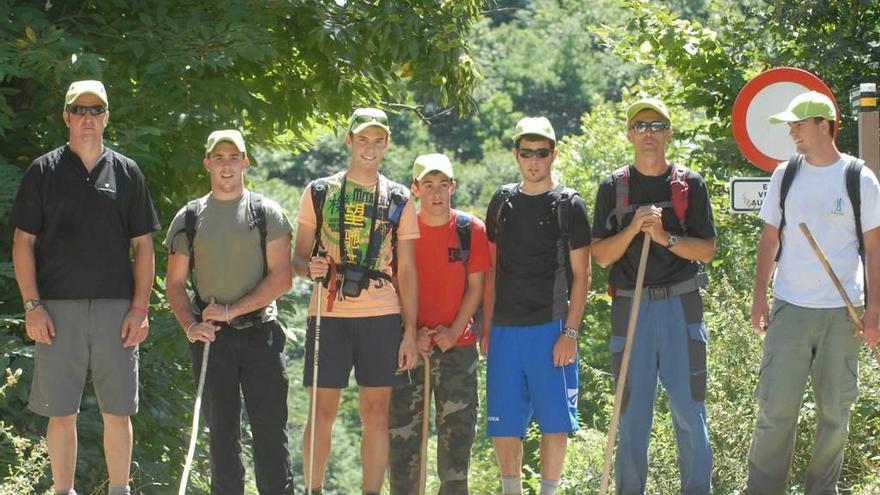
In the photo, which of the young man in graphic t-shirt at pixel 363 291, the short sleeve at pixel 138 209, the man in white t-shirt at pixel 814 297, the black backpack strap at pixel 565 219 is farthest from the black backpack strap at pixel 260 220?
the man in white t-shirt at pixel 814 297

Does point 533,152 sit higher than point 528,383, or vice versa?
point 533,152

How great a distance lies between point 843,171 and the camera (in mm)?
6965

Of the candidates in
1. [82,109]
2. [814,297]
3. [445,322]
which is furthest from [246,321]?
[814,297]

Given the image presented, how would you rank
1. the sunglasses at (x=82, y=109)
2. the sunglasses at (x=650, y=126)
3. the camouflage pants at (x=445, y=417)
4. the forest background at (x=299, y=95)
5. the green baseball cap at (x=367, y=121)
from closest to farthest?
the sunglasses at (x=82, y=109), the sunglasses at (x=650, y=126), the green baseball cap at (x=367, y=121), the camouflage pants at (x=445, y=417), the forest background at (x=299, y=95)

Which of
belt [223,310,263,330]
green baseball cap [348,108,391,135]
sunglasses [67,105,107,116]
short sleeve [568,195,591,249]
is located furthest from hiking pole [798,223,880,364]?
sunglasses [67,105,107,116]

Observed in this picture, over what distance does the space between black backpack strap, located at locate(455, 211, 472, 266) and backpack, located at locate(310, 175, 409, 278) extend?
0.36m

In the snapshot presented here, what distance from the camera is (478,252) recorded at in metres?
7.66

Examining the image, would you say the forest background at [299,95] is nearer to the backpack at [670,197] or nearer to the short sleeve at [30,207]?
the short sleeve at [30,207]

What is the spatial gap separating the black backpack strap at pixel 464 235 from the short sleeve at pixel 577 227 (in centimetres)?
58

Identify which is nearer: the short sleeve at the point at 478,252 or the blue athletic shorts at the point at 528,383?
the blue athletic shorts at the point at 528,383

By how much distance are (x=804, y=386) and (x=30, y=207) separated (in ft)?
12.3

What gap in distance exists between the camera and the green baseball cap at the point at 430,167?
7.66m

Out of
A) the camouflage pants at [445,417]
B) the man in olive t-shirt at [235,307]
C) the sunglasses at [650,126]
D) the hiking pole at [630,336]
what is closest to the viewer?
the hiking pole at [630,336]

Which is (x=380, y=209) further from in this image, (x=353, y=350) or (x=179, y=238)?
(x=179, y=238)
